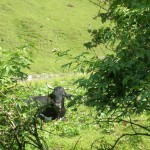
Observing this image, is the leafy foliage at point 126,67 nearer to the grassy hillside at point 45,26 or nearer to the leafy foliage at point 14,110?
the leafy foliage at point 14,110

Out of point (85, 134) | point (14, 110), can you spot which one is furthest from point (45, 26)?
point (14, 110)

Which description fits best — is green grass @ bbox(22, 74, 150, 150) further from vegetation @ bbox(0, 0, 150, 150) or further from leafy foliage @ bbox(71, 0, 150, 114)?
leafy foliage @ bbox(71, 0, 150, 114)

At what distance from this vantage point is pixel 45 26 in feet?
165

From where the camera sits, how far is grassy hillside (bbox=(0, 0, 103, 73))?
42.7m

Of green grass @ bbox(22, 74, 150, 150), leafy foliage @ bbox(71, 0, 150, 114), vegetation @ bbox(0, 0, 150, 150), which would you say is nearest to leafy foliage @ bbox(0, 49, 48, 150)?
vegetation @ bbox(0, 0, 150, 150)

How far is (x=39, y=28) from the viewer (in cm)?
4909

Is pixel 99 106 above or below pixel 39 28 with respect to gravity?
above

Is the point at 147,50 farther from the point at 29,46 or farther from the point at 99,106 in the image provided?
the point at 29,46

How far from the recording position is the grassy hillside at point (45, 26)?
42.7 m

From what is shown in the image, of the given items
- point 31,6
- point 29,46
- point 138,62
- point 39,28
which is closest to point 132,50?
point 138,62

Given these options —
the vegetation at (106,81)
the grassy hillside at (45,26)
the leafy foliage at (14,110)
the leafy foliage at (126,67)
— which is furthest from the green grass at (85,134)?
the grassy hillside at (45,26)

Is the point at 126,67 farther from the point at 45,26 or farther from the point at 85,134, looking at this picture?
the point at 45,26

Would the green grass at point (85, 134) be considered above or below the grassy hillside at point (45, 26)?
above

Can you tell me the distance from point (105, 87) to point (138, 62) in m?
0.64
